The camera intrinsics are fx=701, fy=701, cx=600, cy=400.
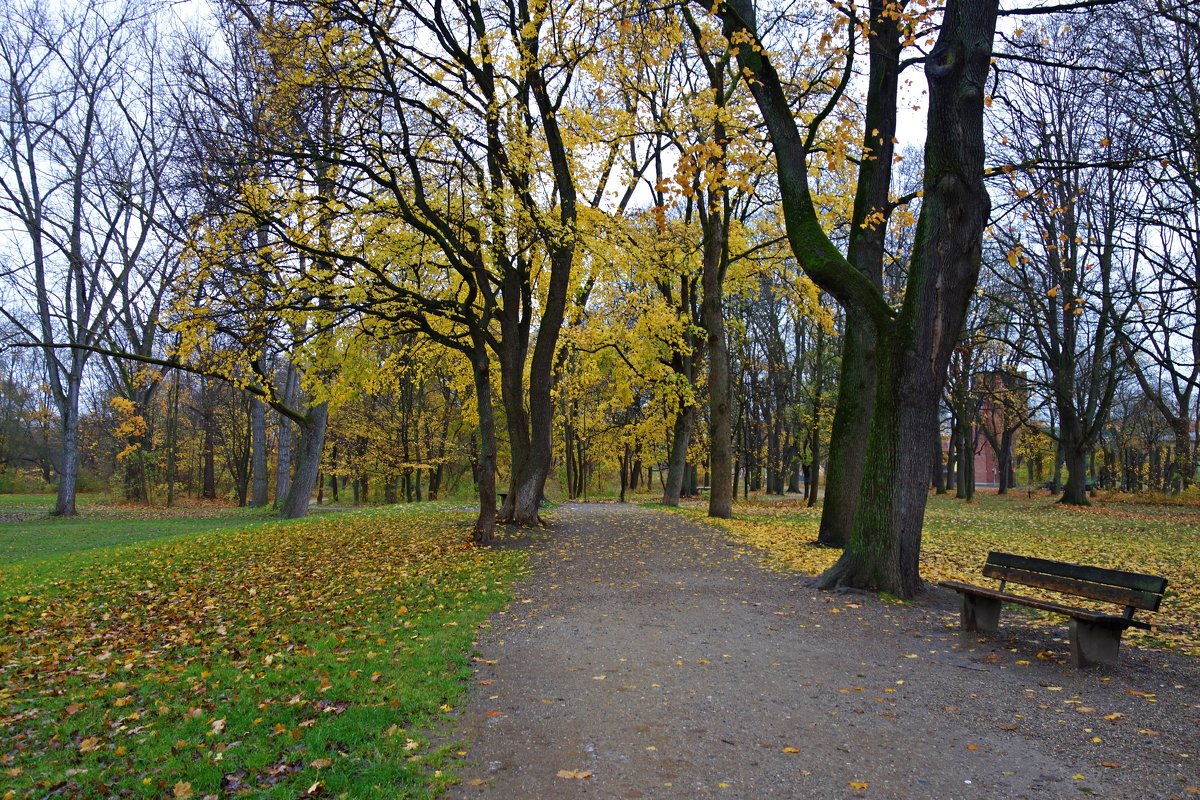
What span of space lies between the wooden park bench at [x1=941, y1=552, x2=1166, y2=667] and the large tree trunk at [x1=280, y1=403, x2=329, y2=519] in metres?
16.1

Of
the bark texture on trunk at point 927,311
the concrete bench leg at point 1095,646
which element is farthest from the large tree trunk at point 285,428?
the concrete bench leg at point 1095,646

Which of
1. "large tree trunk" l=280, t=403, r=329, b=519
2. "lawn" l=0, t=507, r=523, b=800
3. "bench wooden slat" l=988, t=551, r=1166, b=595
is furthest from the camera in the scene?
"large tree trunk" l=280, t=403, r=329, b=519

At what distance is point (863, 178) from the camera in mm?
11367

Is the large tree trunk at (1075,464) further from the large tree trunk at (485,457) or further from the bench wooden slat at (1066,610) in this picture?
the bench wooden slat at (1066,610)

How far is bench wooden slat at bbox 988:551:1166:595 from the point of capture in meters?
Result: 5.31

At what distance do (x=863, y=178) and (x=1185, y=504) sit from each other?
21139mm

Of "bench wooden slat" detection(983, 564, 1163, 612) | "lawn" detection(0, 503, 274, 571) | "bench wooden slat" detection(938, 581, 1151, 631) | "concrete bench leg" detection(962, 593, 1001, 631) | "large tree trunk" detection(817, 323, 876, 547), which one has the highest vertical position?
"large tree trunk" detection(817, 323, 876, 547)

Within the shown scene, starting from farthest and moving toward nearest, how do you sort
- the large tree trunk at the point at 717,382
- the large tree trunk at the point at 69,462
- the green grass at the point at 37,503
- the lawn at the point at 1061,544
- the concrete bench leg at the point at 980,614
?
1. the green grass at the point at 37,503
2. the large tree trunk at the point at 69,462
3. the large tree trunk at the point at 717,382
4. the lawn at the point at 1061,544
5. the concrete bench leg at the point at 980,614

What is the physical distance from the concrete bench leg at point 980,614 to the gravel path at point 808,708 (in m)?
0.19

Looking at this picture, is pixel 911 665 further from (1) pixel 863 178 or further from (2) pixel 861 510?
(1) pixel 863 178

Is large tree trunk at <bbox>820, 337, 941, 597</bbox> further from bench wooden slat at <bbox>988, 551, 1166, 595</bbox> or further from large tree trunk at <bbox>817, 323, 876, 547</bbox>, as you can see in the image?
large tree trunk at <bbox>817, 323, 876, 547</bbox>

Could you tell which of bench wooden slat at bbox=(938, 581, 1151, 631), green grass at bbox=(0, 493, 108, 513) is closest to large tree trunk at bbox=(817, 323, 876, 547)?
bench wooden slat at bbox=(938, 581, 1151, 631)

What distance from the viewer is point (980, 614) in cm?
657

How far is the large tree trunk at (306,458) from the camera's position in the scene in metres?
19.0
